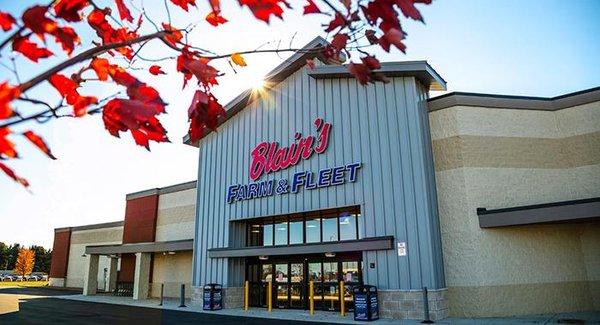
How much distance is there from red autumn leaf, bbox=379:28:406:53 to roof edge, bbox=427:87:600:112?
51.9ft

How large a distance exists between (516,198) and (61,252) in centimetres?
4138

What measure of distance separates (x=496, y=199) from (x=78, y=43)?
16319 millimetres

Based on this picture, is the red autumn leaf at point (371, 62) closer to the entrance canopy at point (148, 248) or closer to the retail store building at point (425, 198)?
the retail store building at point (425, 198)

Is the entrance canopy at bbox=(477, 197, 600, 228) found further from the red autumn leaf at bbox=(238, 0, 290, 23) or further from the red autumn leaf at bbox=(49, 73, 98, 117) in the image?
→ the red autumn leaf at bbox=(49, 73, 98, 117)

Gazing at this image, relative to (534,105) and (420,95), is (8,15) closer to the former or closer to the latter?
(420,95)

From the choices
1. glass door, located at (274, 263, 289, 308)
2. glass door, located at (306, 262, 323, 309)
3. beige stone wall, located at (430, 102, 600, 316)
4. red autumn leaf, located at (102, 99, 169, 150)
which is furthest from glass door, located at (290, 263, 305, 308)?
red autumn leaf, located at (102, 99, 169, 150)

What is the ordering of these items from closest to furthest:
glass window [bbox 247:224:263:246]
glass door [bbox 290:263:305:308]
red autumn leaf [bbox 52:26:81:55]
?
red autumn leaf [bbox 52:26:81:55] → glass door [bbox 290:263:305:308] → glass window [bbox 247:224:263:246]

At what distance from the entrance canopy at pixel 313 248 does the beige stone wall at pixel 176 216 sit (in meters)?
7.15

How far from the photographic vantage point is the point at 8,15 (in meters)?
2.12

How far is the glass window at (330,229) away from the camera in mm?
18422

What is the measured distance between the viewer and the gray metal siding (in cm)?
1555

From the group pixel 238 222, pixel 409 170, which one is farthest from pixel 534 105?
pixel 238 222

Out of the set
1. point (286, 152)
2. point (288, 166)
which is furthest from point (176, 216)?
point (288, 166)

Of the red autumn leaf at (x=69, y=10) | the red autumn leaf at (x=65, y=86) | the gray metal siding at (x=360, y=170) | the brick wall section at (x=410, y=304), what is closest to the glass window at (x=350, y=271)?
the gray metal siding at (x=360, y=170)
